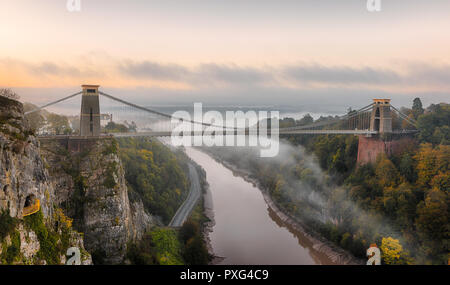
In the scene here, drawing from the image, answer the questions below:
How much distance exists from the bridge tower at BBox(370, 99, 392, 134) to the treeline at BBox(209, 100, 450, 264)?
1.04 m

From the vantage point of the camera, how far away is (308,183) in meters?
15.4

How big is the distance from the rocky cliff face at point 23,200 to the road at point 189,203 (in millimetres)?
6846

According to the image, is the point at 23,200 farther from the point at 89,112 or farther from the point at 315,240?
the point at 315,240

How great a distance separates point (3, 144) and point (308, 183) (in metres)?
12.6

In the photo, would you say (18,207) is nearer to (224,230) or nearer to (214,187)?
(224,230)

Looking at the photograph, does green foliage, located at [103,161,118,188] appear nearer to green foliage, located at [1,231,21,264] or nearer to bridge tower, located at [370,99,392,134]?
green foliage, located at [1,231,21,264]

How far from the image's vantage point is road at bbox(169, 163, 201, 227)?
12953 millimetres

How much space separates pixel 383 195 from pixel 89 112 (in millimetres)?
9399

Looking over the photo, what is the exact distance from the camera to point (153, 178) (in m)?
13.5

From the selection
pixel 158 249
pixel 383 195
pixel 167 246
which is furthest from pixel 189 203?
pixel 383 195

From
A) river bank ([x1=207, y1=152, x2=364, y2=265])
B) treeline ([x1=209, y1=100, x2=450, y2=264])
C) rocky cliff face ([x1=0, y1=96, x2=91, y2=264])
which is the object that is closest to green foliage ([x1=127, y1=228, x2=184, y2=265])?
rocky cliff face ([x1=0, y1=96, x2=91, y2=264])

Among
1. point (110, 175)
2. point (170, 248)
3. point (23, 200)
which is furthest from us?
point (170, 248)

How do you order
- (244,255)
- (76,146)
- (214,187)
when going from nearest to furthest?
(76,146) → (244,255) → (214,187)
